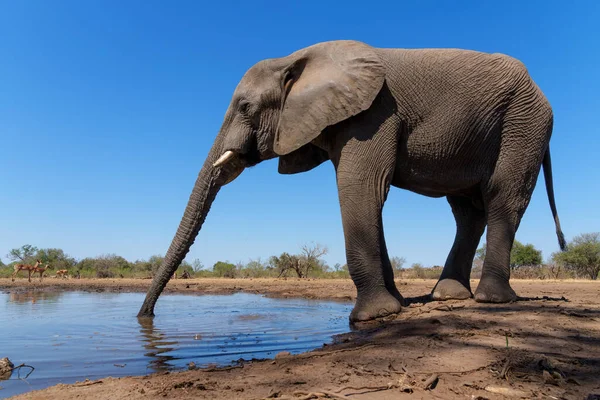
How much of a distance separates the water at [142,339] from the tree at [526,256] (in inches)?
1291

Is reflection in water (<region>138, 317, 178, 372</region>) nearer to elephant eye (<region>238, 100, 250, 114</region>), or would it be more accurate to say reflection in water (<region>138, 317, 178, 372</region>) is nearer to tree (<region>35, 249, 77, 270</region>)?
elephant eye (<region>238, 100, 250, 114</region>)

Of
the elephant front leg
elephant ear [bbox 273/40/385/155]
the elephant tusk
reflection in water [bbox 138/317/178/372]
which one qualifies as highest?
elephant ear [bbox 273/40/385/155]

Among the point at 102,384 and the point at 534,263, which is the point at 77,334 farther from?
the point at 534,263

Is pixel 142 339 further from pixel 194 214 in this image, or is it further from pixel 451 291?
pixel 451 291

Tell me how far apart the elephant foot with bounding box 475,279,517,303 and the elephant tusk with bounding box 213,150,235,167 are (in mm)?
3653

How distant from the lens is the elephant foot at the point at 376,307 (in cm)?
497

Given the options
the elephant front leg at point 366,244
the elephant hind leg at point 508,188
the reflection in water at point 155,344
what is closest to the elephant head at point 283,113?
the reflection in water at point 155,344

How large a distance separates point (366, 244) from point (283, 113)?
2.02m

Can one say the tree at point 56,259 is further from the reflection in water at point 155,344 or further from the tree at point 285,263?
the reflection in water at point 155,344

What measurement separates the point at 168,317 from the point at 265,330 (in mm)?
2036

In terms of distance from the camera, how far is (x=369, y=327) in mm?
4641

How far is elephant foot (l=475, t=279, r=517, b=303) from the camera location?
18.3 feet

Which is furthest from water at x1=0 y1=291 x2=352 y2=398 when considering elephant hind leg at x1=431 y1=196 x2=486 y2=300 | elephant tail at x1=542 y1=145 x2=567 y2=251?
elephant tail at x1=542 y1=145 x2=567 y2=251

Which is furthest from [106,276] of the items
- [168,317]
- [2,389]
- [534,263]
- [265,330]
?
[534,263]
